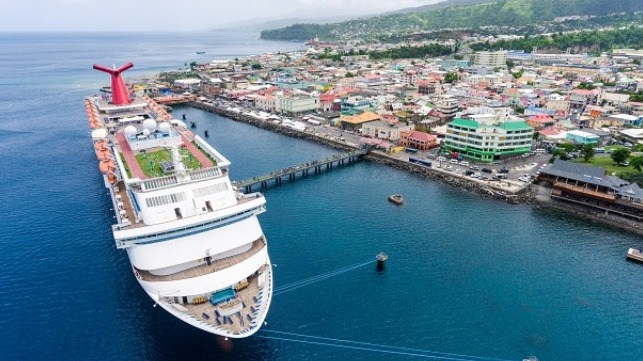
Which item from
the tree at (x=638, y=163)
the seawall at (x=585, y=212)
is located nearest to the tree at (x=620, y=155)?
the tree at (x=638, y=163)

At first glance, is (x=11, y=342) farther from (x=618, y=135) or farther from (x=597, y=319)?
(x=618, y=135)

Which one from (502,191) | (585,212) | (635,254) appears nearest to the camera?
(635,254)

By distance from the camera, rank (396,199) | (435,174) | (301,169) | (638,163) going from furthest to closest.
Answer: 1. (301,169)
2. (435,174)
3. (638,163)
4. (396,199)

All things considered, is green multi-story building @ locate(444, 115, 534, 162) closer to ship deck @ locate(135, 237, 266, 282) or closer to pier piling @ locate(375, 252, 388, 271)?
pier piling @ locate(375, 252, 388, 271)

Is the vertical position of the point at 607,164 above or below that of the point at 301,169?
above

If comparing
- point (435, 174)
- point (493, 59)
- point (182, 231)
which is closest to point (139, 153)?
point (182, 231)

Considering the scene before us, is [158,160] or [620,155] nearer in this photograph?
[158,160]

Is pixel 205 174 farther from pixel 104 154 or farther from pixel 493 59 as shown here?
pixel 493 59

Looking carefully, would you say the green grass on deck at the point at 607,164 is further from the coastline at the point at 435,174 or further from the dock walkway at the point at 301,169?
the dock walkway at the point at 301,169
